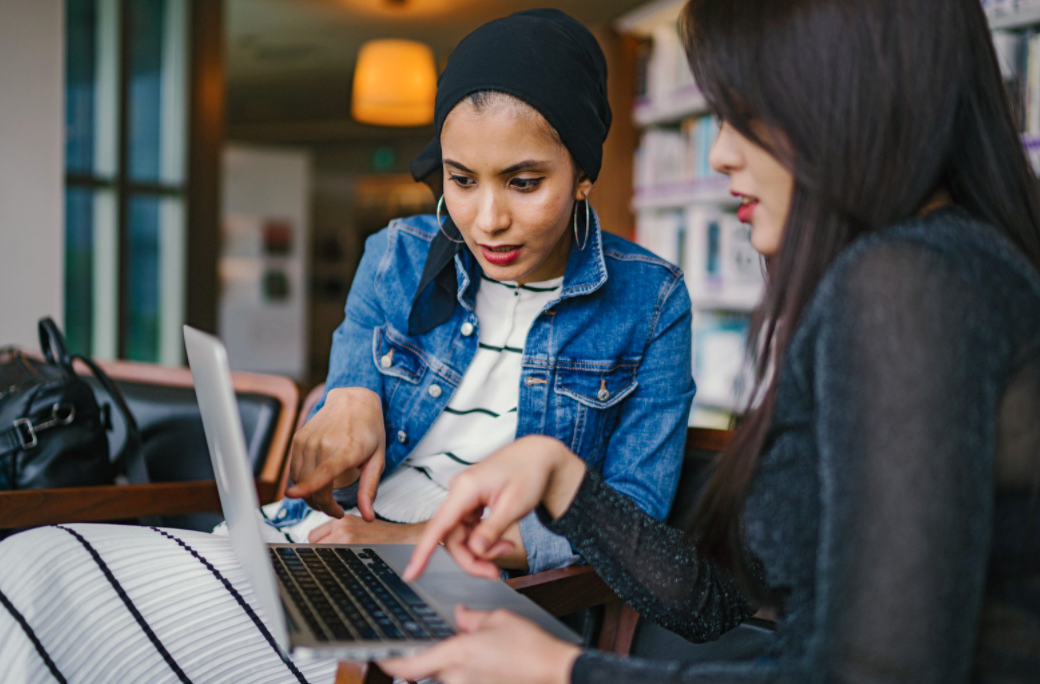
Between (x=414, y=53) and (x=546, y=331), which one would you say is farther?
(x=414, y=53)

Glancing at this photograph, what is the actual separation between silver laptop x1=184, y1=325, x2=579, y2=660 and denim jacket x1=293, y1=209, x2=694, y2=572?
0.30m

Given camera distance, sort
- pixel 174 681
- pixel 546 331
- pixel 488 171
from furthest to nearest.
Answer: pixel 546 331 < pixel 488 171 < pixel 174 681

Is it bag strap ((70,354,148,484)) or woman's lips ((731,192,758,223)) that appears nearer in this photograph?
woman's lips ((731,192,758,223))

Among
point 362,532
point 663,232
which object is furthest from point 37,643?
point 663,232

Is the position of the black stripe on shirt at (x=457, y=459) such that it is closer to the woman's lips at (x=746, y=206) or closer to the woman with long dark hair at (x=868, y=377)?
the woman with long dark hair at (x=868, y=377)

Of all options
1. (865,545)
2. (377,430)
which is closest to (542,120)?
(377,430)

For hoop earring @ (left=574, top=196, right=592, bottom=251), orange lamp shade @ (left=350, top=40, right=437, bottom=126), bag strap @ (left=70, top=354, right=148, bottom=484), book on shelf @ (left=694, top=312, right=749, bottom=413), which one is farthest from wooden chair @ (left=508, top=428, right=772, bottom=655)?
orange lamp shade @ (left=350, top=40, right=437, bottom=126)

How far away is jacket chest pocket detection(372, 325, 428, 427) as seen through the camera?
1.35 metres

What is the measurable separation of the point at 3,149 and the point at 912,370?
3923 mm

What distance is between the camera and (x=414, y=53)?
5.12 m

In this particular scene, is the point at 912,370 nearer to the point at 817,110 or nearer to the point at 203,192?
the point at 817,110

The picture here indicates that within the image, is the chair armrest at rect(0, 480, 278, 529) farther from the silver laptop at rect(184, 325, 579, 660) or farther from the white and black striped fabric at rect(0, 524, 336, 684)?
the silver laptop at rect(184, 325, 579, 660)

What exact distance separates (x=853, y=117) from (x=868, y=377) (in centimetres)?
21

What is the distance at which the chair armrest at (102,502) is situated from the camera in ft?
4.41
